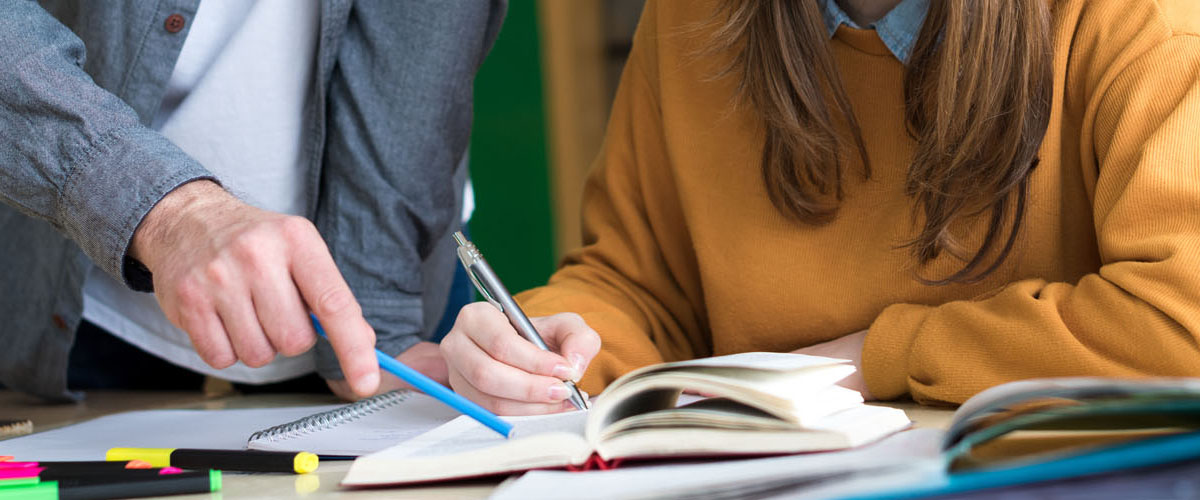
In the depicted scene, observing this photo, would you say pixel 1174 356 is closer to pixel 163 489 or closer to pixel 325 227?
pixel 163 489

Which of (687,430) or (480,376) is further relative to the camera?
(480,376)

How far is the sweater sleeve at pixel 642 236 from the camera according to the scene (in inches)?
45.3

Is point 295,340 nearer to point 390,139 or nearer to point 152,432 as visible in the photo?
point 152,432

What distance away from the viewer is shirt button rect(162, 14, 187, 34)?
3.52 ft

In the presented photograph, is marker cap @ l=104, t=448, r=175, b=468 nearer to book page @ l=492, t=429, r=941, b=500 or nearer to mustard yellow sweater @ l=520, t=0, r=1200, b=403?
book page @ l=492, t=429, r=941, b=500

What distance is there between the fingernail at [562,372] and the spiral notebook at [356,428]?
0.36ft

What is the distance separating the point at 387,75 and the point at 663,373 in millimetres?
670

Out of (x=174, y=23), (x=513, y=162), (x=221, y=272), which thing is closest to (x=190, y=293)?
(x=221, y=272)

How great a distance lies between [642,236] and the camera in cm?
117

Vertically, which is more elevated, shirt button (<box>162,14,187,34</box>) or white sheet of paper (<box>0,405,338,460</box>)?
shirt button (<box>162,14,187,34</box>)

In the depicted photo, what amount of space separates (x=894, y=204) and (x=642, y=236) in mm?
302

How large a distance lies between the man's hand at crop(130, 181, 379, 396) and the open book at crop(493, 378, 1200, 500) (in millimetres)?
196

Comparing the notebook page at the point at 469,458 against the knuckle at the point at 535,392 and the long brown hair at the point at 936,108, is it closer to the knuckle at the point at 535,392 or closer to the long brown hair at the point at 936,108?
the knuckle at the point at 535,392

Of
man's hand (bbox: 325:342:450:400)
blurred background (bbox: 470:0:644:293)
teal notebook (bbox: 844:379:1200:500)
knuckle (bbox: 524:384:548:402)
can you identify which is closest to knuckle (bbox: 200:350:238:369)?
knuckle (bbox: 524:384:548:402)
